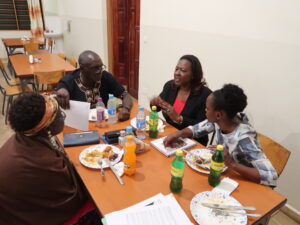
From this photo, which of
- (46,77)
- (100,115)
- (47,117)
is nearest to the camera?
(47,117)

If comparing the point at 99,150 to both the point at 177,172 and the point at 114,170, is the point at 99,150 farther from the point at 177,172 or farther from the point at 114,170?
the point at 177,172

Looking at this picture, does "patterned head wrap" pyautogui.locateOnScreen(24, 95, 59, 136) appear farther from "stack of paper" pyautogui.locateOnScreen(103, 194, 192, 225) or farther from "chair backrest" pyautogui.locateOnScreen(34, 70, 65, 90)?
"chair backrest" pyautogui.locateOnScreen(34, 70, 65, 90)

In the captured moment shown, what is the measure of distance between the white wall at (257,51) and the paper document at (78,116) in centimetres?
164

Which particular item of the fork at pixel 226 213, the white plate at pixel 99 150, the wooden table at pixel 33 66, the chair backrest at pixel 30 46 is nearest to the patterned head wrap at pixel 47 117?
the white plate at pixel 99 150

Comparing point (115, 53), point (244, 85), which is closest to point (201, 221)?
point (244, 85)

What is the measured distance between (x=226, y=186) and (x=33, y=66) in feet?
12.1

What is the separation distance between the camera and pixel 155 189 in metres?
1.23

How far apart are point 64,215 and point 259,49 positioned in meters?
2.16

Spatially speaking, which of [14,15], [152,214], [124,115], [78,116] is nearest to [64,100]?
[78,116]

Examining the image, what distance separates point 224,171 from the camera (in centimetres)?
138

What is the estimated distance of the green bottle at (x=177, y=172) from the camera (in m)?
1.13

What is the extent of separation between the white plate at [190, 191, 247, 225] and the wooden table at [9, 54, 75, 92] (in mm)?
3160

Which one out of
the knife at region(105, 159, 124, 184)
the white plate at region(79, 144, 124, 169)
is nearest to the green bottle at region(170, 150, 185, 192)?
the knife at region(105, 159, 124, 184)

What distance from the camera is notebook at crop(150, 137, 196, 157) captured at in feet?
5.05
